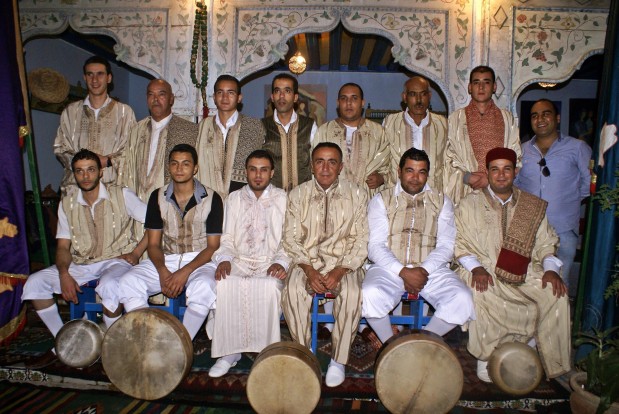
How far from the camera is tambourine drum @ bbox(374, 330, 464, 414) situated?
2.62m

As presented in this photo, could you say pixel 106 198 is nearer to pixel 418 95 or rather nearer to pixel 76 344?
pixel 76 344

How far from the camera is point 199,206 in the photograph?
12.5ft

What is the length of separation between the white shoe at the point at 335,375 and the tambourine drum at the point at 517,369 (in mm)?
1006

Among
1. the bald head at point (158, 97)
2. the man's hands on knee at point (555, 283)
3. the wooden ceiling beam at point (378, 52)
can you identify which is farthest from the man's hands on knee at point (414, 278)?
the wooden ceiling beam at point (378, 52)

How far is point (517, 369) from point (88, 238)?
136 inches

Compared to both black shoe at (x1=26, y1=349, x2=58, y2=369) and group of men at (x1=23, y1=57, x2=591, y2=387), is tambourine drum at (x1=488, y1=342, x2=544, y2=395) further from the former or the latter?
black shoe at (x1=26, y1=349, x2=58, y2=369)

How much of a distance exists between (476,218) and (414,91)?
141 cm

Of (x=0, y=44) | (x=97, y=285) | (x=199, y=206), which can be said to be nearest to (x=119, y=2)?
(x=0, y=44)

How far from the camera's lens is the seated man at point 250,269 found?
11.2 ft

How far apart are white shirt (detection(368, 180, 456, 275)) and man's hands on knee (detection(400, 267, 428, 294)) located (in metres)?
0.07

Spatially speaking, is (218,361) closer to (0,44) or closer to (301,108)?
(0,44)

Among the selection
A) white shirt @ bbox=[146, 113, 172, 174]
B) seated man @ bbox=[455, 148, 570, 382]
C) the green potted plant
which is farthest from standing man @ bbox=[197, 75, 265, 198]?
the green potted plant

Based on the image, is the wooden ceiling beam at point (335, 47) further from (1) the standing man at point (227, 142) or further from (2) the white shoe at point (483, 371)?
(2) the white shoe at point (483, 371)

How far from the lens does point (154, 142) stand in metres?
4.43
